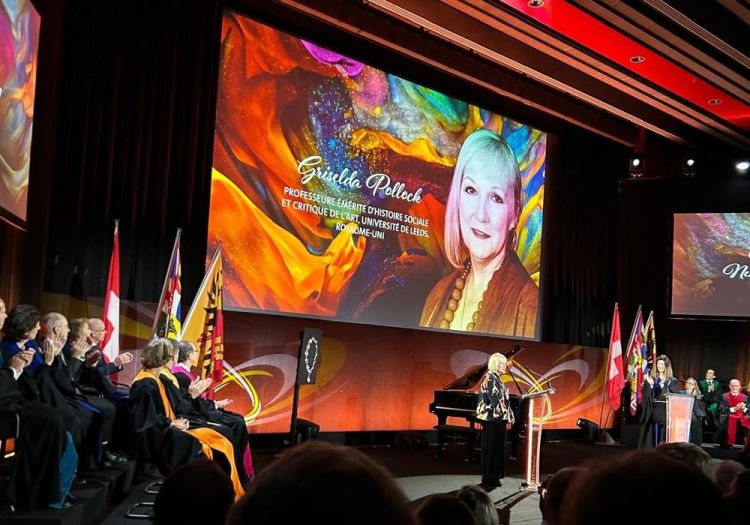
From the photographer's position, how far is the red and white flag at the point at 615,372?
432 inches

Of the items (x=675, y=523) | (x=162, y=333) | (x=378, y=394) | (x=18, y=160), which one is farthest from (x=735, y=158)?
(x=675, y=523)

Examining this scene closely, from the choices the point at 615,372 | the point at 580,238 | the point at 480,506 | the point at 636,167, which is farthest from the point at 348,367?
the point at 480,506

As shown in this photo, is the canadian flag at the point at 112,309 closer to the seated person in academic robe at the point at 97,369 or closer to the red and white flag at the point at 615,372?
the seated person in academic robe at the point at 97,369

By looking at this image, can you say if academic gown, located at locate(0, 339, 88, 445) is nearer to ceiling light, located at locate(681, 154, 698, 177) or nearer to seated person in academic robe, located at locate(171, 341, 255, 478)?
seated person in academic robe, located at locate(171, 341, 255, 478)

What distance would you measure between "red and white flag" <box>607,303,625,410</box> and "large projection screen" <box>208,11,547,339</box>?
1214 millimetres

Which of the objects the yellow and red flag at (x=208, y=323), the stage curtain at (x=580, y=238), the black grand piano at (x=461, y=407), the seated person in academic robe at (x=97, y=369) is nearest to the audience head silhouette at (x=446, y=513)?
the seated person in academic robe at (x=97, y=369)

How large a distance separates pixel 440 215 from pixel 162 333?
4446mm

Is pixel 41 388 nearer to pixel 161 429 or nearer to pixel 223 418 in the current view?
pixel 161 429

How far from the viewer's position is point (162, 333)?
6727 millimetres

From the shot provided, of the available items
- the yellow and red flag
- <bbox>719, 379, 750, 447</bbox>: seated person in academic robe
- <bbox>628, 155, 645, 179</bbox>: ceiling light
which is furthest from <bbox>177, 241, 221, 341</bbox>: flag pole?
<bbox>719, 379, 750, 447</bbox>: seated person in academic robe

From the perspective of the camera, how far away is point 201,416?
6035 mm

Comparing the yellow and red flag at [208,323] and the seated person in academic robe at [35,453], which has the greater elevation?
the yellow and red flag at [208,323]

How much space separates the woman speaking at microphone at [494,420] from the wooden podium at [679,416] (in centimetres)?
277

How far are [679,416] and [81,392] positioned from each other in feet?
22.4
